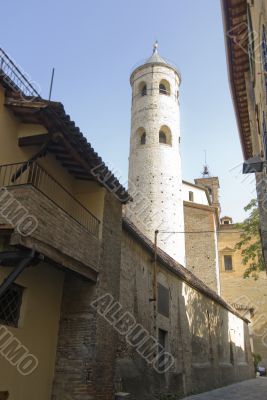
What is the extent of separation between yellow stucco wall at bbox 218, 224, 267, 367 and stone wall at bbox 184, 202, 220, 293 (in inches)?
195

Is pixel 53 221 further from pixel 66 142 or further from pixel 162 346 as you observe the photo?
pixel 162 346

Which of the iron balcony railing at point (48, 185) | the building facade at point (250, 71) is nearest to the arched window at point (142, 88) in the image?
the building facade at point (250, 71)

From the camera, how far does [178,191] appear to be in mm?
29359

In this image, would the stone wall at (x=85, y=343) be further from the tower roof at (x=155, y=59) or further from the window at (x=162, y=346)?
the tower roof at (x=155, y=59)

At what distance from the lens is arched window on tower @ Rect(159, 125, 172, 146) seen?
30.8 m

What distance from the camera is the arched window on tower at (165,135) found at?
101 ft

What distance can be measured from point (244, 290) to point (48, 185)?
112ft

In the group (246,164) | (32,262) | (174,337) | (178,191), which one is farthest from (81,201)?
(178,191)

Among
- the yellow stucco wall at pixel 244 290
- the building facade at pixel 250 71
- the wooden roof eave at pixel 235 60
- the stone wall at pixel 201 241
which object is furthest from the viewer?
the yellow stucco wall at pixel 244 290

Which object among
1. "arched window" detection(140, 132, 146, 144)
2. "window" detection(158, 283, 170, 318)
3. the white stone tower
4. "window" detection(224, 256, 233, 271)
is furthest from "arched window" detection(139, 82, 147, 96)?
"window" detection(158, 283, 170, 318)

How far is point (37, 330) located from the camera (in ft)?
29.6

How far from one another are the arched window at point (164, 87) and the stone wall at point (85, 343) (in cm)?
2349

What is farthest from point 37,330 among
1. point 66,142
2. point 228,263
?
point 228,263

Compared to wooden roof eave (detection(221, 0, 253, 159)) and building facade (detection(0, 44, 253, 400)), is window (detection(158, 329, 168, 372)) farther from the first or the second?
wooden roof eave (detection(221, 0, 253, 159))
